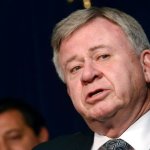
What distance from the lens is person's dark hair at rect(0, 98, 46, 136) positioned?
234cm

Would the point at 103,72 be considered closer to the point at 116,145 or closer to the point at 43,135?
the point at 116,145

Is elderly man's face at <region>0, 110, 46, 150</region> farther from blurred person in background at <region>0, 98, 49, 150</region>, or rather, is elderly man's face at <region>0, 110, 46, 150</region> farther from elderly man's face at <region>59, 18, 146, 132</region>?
elderly man's face at <region>59, 18, 146, 132</region>

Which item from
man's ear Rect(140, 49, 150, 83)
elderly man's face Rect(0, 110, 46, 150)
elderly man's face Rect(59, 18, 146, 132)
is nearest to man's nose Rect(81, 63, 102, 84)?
elderly man's face Rect(59, 18, 146, 132)

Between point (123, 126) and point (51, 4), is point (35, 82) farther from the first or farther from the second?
point (123, 126)

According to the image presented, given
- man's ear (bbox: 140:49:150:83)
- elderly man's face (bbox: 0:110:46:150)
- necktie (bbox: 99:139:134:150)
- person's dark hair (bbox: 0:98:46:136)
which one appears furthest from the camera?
person's dark hair (bbox: 0:98:46:136)

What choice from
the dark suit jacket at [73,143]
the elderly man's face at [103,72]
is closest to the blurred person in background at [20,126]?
the dark suit jacket at [73,143]

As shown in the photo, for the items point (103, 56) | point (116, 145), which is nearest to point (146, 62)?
point (103, 56)

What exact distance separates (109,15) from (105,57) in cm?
15

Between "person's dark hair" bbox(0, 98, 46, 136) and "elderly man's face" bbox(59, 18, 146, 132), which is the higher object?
"elderly man's face" bbox(59, 18, 146, 132)

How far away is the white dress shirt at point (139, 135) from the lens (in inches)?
60.9

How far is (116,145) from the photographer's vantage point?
1556 mm

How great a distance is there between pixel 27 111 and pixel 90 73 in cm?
87

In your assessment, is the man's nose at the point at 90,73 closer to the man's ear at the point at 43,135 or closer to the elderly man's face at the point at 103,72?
the elderly man's face at the point at 103,72

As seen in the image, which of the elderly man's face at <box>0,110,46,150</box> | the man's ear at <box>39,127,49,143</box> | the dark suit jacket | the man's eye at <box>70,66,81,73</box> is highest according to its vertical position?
the man's eye at <box>70,66,81,73</box>
